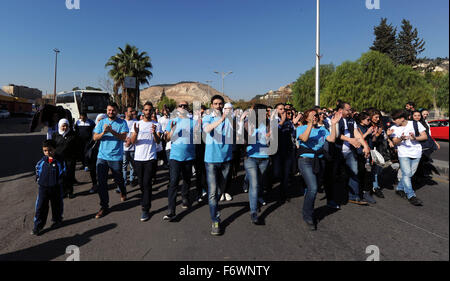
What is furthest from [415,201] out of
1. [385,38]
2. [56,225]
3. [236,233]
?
[385,38]

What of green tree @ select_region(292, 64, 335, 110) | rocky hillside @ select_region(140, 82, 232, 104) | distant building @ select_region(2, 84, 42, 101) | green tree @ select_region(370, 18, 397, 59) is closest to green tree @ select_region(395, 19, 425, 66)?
green tree @ select_region(370, 18, 397, 59)

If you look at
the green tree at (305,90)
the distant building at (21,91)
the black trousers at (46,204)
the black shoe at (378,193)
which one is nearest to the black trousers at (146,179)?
the black trousers at (46,204)

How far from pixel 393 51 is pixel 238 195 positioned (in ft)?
197

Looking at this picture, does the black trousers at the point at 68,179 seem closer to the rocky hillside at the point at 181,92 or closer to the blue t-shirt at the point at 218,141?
the blue t-shirt at the point at 218,141

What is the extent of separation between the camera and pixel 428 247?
2785mm

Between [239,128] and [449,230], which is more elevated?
[239,128]

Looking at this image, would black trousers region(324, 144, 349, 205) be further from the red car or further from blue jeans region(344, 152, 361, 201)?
the red car

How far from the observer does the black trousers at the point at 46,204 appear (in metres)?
3.40

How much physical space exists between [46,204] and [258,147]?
323 centimetres

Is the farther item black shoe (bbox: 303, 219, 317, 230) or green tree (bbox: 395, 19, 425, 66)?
green tree (bbox: 395, 19, 425, 66)

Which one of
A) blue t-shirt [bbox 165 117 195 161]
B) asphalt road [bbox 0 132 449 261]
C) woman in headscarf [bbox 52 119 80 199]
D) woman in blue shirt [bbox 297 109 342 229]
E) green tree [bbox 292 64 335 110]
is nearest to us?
asphalt road [bbox 0 132 449 261]

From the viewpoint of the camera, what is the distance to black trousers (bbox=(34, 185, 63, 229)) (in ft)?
11.1
